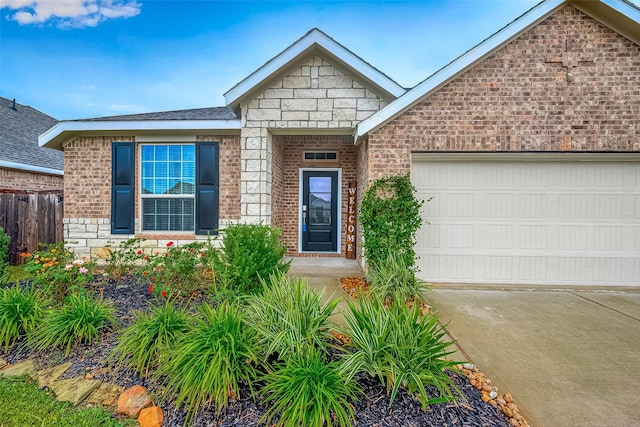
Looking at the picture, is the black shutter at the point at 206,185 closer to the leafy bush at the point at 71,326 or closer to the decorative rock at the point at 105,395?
the leafy bush at the point at 71,326

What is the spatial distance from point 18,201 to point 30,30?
9.62m

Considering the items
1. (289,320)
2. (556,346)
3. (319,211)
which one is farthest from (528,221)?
(289,320)

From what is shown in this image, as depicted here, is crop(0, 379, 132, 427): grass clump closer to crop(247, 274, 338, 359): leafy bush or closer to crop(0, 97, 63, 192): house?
crop(247, 274, 338, 359): leafy bush

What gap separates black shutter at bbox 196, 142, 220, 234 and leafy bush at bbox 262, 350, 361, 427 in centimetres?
474

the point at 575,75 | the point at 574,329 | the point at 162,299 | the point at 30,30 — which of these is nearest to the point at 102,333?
the point at 162,299

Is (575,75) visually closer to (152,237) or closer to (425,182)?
(425,182)

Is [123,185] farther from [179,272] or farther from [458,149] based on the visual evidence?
[458,149]

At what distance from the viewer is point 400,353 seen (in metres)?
2.25

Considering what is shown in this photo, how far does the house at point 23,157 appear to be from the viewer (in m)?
9.40

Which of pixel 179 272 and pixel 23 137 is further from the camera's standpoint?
pixel 23 137

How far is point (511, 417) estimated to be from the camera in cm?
218

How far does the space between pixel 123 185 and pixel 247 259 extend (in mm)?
4497

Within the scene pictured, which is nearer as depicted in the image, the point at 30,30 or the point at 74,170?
the point at 74,170

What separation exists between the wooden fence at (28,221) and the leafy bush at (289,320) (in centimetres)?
747
